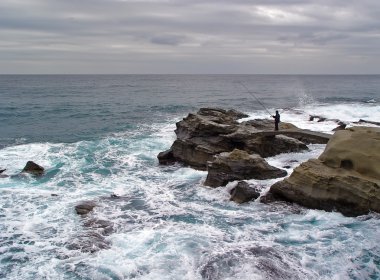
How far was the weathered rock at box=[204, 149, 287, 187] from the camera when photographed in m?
18.2

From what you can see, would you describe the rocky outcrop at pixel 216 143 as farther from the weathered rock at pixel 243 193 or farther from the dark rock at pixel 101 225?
the dark rock at pixel 101 225

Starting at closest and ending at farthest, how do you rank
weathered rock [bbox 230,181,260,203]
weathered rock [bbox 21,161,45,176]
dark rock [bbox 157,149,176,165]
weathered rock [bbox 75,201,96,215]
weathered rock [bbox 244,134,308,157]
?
weathered rock [bbox 75,201,96,215] → weathered rock [bbox 230,181,260,203] → weathered rock [bbox 21,161,45,176] → weathered rock [bbox 244,134,308,157] → dark rock [bbox 157,149,176,165]

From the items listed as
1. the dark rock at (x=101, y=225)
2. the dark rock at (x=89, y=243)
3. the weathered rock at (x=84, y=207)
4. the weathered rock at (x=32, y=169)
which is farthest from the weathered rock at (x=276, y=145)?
the dark rock at (x=89, y=243)

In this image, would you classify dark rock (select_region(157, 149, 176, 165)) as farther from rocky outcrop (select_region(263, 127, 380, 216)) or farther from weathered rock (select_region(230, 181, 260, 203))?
rocky outcrop (select_region(263, 127, 380, 216))

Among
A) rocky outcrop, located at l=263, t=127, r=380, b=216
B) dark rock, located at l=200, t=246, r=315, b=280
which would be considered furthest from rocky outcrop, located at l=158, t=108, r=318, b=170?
dark rock, located at l=200, t=246, r=315, b=280

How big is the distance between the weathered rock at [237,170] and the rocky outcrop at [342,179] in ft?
6.80

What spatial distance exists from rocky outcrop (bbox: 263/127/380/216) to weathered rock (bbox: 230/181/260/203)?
78 cm

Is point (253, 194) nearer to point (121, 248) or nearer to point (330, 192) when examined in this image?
point (330, 192)

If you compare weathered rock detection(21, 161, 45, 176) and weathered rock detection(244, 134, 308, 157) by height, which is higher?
weathered rock detection(244, 134, 308, 157)

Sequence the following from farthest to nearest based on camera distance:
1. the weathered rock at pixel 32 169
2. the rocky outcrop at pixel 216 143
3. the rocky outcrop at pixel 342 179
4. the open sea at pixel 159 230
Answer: the rocky outcrop at pixel 216 143 → the weathered rock at pixel 32 169 → the rocky outcrop at pixel 342 179 → the open sea at pixel 159 230

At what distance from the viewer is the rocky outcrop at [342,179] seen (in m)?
14.6

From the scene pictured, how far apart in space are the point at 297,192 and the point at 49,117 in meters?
35.8

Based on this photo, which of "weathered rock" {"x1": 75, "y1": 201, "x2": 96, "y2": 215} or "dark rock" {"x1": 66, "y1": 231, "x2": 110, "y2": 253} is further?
"weathered rock" {"x1": 75, "y1": 201, "x2": 96, "y2": 215}

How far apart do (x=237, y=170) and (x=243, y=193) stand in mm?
2039
